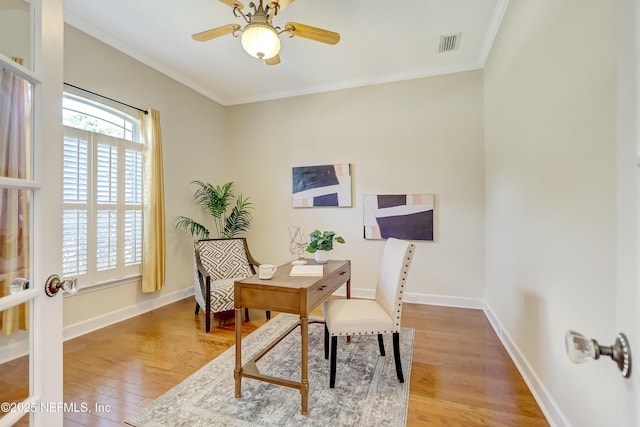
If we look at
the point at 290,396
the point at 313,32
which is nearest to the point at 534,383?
the point at 290,396

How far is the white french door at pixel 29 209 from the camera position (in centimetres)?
84

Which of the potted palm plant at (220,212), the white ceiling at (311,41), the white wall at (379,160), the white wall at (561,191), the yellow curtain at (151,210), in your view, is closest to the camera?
the white wall at (561,191)

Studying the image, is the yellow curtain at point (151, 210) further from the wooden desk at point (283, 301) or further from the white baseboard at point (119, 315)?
the wooden desk at point (283, 301)

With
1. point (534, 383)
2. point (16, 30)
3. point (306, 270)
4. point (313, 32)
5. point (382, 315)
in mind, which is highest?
point (313, 32)

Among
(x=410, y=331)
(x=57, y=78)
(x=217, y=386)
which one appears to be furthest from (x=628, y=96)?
(x=410, y=331)

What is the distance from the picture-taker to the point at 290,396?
6.17 feet

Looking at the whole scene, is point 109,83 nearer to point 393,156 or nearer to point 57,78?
point 57,78

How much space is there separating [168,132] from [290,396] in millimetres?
3486

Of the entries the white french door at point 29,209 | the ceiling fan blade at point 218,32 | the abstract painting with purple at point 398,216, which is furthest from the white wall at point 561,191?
the ceiling fan blade at point 218,32

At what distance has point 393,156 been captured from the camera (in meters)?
3.89

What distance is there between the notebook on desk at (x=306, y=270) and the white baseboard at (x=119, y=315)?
2.02 meters

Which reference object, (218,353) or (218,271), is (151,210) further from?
(218,353)

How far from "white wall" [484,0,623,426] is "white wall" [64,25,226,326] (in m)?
3.87

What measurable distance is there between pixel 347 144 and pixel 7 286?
12.2 feet
